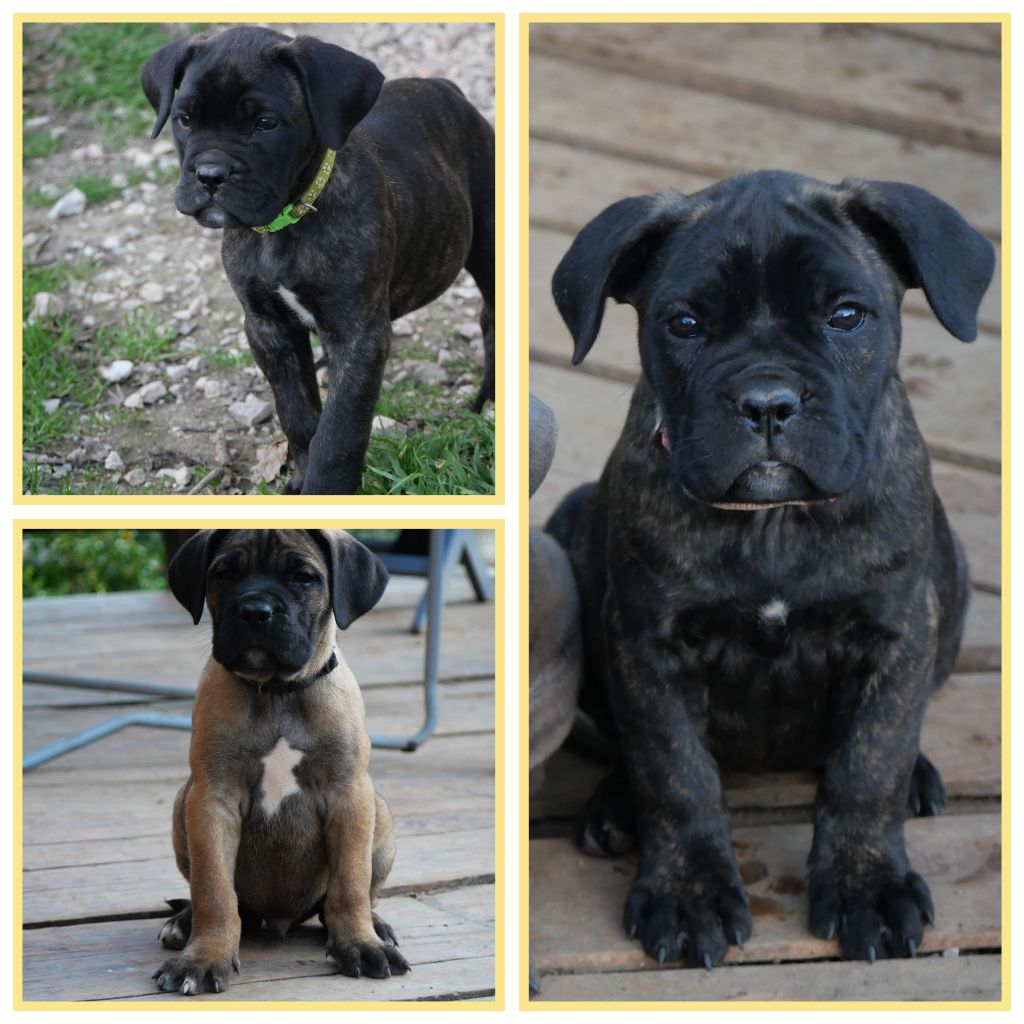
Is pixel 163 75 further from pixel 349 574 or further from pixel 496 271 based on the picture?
pixel 349 574

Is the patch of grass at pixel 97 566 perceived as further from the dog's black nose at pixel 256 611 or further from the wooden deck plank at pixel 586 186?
the dog's black nose at pixel 256 611

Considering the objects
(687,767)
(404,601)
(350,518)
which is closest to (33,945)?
(350,518)

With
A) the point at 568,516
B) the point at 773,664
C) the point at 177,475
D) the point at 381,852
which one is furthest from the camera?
the point at 568,516

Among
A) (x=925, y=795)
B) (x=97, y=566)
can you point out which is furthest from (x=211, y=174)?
(x=97, y=566)

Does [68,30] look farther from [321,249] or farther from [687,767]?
[687,767]

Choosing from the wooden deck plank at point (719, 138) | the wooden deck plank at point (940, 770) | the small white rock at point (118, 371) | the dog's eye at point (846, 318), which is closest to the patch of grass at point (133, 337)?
the small white rock at point (118, 371)

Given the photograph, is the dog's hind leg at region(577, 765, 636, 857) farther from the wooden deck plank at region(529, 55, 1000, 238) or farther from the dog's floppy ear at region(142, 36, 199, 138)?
the wooden deck plank at region(529, 55, 1000, 238)

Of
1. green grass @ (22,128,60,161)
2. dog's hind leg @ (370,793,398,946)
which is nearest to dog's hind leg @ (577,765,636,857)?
dog's hind leg @ (370,793,398,946)
